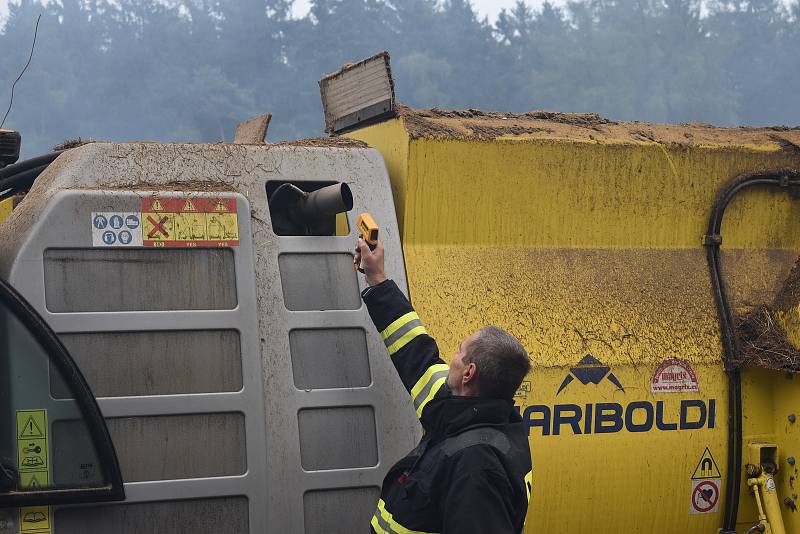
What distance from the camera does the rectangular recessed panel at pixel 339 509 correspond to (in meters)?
3.38

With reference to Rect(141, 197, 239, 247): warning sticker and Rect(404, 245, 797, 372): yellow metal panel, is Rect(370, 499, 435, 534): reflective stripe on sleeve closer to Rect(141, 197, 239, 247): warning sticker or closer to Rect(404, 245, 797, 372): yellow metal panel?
Rect(404, 245, 797, 372): yellow metal panel

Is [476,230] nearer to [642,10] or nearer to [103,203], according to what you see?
[103,203]

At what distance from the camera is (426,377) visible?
130 inches

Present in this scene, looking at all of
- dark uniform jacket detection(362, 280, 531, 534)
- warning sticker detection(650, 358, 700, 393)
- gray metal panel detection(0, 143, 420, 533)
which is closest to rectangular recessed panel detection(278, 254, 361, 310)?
gray metal panel detection(0, 143, 420, 533)

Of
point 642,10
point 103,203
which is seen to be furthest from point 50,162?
point 642,10

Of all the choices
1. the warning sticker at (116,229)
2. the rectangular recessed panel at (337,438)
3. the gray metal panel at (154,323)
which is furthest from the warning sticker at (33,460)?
the rectangular recessed panel at (337,438)

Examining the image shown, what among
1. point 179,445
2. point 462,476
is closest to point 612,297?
point 462,476

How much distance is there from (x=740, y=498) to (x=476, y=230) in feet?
4.36

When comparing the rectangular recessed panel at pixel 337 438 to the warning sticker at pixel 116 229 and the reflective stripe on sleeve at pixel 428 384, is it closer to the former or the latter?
the reflective stripe on sleeve at pixel 428 384

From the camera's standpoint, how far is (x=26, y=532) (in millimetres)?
3016

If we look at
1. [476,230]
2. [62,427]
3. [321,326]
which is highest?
[476,230]

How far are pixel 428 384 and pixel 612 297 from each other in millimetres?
990

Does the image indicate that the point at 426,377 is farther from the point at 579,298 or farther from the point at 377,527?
the point at 579,298

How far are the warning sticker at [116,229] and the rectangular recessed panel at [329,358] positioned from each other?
0.55m
